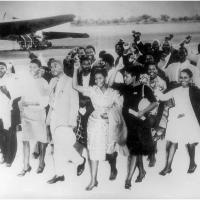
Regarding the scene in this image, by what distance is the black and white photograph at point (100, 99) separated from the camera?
232 centimetres

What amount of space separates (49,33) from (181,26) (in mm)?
906

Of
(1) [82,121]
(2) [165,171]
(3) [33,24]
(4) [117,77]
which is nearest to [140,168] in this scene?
(2) [165,171]

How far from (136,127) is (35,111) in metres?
0.69

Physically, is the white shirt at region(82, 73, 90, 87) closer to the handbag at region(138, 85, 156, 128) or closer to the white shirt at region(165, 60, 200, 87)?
the handbag at region(138, 85, 156, 128)

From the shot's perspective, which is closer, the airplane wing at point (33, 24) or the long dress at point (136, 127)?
the long dress at point (136, 127)

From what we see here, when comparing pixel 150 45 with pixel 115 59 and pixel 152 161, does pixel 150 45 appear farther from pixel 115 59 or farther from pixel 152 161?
pixel 152 161

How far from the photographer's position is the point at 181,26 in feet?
7.80

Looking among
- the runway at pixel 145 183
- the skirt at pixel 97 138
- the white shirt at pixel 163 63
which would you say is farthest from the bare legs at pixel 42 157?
the white shirt at pixel 163 63

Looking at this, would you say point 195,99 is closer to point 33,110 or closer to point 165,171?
point 165,171

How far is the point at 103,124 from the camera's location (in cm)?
233

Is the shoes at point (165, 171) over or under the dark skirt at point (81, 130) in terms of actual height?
under

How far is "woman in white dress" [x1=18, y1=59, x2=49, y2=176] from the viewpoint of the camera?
2.37 metres

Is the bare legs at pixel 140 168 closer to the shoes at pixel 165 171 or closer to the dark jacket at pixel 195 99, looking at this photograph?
the shoes at pixel 165 171

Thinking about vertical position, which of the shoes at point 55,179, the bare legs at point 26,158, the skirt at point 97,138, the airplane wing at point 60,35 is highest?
the airplane wing at point 60,35
